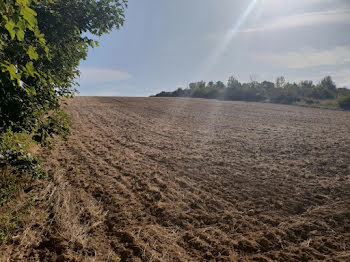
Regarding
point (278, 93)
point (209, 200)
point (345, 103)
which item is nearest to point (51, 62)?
point (209, 200)

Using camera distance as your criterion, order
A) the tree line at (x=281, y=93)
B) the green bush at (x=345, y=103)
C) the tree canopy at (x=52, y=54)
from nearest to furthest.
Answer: the tree canopy at (x=52, y=54) → the green bush at (x=345, y=103) → the tree line at (x=281, y=93)

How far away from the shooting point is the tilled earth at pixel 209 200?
2.91 meters

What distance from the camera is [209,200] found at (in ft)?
13.9

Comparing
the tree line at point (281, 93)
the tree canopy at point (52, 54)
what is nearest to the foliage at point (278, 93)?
the tree line at point (281, 93)

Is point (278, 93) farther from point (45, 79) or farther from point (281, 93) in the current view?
point (45, 79)

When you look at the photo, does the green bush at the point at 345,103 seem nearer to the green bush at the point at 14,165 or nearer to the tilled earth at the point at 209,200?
the tilled earth at the point at 209,200

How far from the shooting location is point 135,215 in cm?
362

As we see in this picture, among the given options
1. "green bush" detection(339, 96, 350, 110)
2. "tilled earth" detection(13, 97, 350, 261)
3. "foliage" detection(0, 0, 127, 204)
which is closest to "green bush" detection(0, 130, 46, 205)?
"foliage" detection(0, 0, 127, 204)

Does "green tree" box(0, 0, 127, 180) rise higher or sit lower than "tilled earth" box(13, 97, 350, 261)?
higher

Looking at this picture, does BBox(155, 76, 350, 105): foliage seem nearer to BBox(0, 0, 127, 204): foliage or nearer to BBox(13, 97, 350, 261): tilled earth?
BBox(13, 97, 350, 261): tilled earth

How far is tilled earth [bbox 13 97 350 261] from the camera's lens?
2.91 m

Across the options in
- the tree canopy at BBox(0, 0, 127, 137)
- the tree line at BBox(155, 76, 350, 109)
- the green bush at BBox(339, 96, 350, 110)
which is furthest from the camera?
the tree line at BBox(155, 76, 350, 109)

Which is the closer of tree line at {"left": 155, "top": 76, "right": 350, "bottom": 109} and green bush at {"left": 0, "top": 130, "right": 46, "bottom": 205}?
green bush at {"left": 0, "top": 130, "right": 46, "bottom": 205}

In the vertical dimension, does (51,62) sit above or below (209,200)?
above
